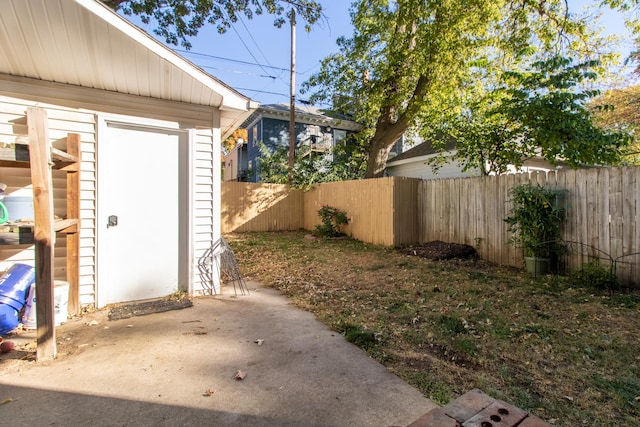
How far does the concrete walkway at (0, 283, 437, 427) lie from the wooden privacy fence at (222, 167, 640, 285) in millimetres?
4317

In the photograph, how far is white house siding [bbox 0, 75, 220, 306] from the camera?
3.30 metres

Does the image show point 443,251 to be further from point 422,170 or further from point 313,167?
point 422,170

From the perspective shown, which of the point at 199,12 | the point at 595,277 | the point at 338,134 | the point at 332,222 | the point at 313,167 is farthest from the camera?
the point at 338,134

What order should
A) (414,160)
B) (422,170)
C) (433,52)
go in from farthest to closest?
1. (414,160)
2. (422,170)
3. (433,52)

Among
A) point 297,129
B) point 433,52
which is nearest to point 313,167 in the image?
point 297,129

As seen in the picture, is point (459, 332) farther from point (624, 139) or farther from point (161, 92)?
point (624, 139)

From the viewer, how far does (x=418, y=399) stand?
207 centimetres

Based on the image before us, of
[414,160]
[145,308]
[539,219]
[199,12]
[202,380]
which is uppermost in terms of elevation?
[199,12]

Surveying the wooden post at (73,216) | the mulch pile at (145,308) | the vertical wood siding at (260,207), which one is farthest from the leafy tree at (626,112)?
the wooden post at (73,216)

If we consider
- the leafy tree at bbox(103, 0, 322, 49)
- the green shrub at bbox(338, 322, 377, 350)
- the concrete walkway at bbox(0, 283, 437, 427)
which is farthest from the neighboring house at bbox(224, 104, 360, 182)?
the concrete walkway at bbox(0, 283, 437, 427)

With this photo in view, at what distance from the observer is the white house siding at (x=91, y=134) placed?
130 inches

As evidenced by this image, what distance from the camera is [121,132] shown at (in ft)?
12.3

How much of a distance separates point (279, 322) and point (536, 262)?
4.28 metres

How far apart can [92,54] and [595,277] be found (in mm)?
6576
